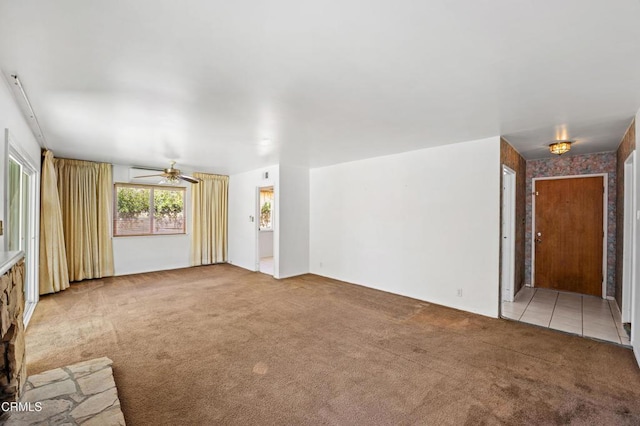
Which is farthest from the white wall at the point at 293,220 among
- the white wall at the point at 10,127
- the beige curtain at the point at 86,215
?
the white wall at the point at 10,127

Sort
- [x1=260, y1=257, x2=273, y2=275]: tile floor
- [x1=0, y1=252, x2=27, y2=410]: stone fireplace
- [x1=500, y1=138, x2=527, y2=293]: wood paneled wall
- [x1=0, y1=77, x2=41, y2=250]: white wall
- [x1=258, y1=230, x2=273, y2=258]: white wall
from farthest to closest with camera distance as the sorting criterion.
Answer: [x1=258, y1=230, x2=273, y2=258]: white wall, [x1=260, y1=257, x2=273, y2=275]: tile floor, [x1=500, y1=138, x2=527, y2=293]: wood paneled wall, [x1=0, y1=77, x2=41, y2=250]: white wall, [x1=0, y1=252, x2=27, y2=410]: stone fireplace

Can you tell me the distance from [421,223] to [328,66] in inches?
124

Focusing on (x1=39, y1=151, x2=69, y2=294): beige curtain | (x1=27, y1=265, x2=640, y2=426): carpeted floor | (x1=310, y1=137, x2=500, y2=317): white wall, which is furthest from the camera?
(x1=39, y1=151, x2=69, y2=294): beige curtain

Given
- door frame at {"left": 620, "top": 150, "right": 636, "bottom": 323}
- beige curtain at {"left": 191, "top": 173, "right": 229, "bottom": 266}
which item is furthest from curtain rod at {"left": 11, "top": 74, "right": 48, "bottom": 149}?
door frame at {"left": 620, "top": 150, "right": 636, "bottom": 323}

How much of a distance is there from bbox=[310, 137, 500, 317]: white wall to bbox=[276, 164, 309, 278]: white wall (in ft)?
1.63

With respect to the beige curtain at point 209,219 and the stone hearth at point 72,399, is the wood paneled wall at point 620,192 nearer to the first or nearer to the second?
the stone hearth at point 72,399

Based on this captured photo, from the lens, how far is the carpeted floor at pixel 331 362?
1.99 meters

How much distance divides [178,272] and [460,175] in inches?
238

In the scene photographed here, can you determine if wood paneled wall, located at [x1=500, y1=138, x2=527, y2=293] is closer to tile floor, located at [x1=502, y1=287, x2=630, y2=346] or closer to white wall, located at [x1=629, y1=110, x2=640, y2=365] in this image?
tile floor, located at [x1=502, y1=287, x2=630, y2=346]

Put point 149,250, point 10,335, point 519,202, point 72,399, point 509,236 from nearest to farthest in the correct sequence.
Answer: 1. point 10,335
2. point 72,399
3. point 509,236
4. point 519,202
5. point 149,250

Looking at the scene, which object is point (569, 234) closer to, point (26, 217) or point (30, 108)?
point (30, 108)

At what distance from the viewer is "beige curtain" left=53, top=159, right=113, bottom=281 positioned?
539 cm

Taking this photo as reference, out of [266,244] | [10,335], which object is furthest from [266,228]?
[10,335]

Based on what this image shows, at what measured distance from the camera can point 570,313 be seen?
384 centimetres
